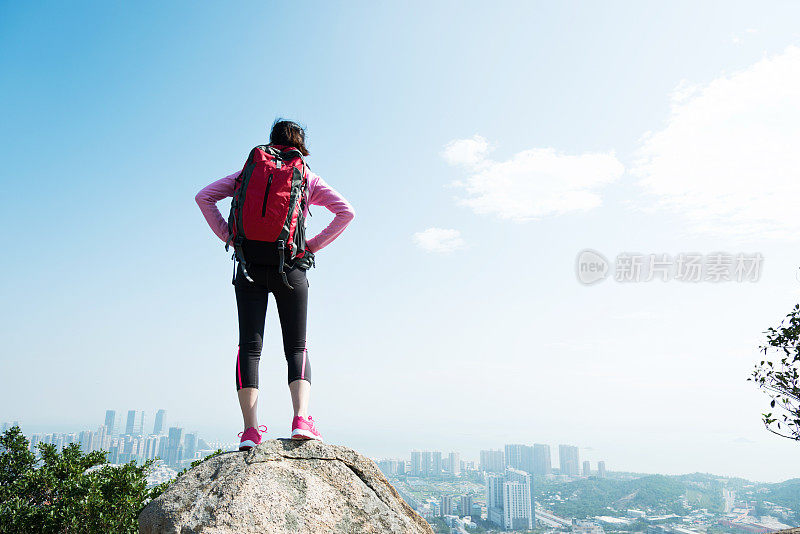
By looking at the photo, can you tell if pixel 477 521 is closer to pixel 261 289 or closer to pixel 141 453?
pixel 141 453

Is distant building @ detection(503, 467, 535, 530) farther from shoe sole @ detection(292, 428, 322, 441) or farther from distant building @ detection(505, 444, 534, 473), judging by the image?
shoe sole @ detection(292, 428, 322, 441)

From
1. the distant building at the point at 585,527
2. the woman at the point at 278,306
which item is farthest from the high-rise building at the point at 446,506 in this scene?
the woman at the point at 278,306

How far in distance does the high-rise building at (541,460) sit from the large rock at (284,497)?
10793 cm

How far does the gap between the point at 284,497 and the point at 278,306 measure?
1.26 metres

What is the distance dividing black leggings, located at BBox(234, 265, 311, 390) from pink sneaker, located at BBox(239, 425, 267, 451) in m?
0.30

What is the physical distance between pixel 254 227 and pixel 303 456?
152 centimetres

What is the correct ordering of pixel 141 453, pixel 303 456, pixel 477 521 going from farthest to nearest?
pixel 141 453, pixel 477 521, pixel 303 456

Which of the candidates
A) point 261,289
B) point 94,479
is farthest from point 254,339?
point 94,479

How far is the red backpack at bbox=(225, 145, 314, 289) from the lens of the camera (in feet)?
10.3

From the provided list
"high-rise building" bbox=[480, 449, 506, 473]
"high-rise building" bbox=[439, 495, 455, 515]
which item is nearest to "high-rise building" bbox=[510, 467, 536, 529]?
"high-rise building" bbox=[439, 495, 455, 515]

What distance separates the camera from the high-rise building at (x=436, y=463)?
98.6 meters

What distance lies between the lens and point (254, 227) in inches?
123

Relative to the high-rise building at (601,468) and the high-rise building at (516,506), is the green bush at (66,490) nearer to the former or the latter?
the high-rise building at (516,506)

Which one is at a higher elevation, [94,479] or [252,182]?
[252,182]
